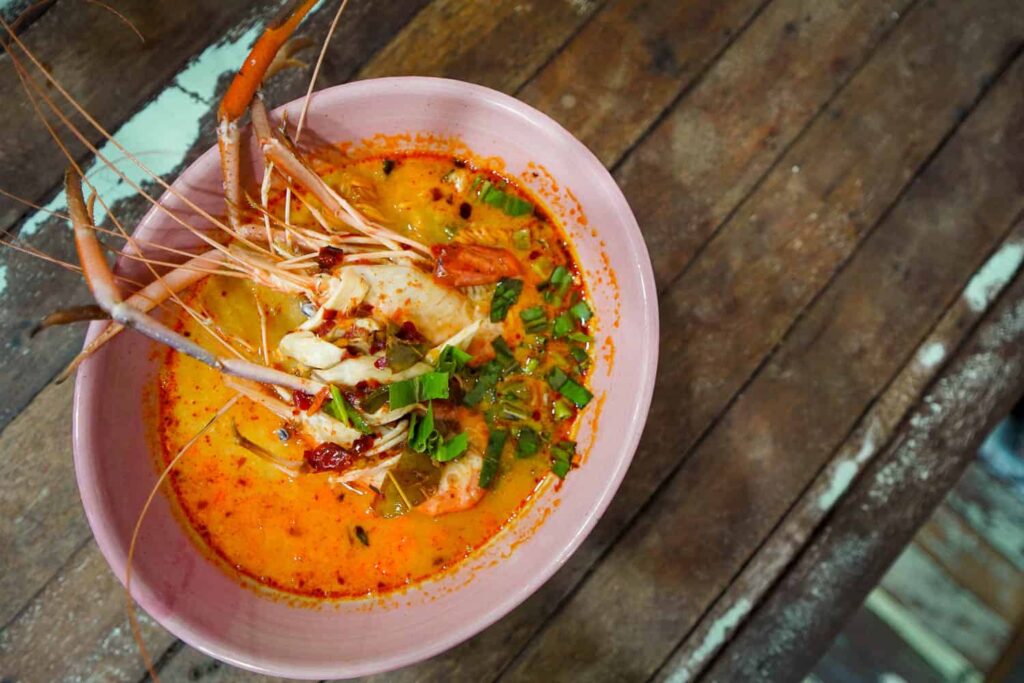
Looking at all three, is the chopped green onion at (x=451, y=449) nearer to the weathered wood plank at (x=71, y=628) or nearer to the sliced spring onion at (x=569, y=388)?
the sliced spring onion at (x=569, y=388)

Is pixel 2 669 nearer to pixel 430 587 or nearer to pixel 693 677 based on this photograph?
pixel 430 587

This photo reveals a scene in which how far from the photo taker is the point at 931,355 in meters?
1.78

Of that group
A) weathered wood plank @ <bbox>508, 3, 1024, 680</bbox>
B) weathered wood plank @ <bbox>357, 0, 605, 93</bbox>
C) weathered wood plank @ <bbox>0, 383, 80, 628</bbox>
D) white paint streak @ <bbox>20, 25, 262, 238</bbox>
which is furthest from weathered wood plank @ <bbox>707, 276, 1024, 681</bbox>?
white paint streak @ <bbox>20, 25, 262, 238</bbox>

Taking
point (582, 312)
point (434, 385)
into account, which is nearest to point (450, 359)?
point (434, 385)

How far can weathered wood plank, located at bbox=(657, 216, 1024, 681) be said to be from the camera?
1.73 meters

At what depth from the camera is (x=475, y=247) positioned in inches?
61.0

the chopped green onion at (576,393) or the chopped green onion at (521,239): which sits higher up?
the chopped green onion at (521,239)

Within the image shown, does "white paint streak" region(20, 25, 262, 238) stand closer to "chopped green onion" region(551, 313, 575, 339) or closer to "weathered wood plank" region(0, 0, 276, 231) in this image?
"weathered wood plank" region(0, 0, 276, 231)

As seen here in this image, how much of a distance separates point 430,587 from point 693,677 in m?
0.67

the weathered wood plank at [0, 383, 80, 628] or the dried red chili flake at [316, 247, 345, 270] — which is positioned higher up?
the dried red chili flake at [316, 247, 345, 270]

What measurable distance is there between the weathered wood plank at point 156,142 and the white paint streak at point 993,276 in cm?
146

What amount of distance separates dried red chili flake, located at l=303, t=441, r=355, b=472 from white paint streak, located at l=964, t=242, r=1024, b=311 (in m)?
1.47

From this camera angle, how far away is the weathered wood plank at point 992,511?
2.12 metres

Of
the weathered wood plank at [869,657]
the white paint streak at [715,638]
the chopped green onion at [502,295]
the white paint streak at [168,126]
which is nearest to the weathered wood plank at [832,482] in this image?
the white paint streak at [715,638]
